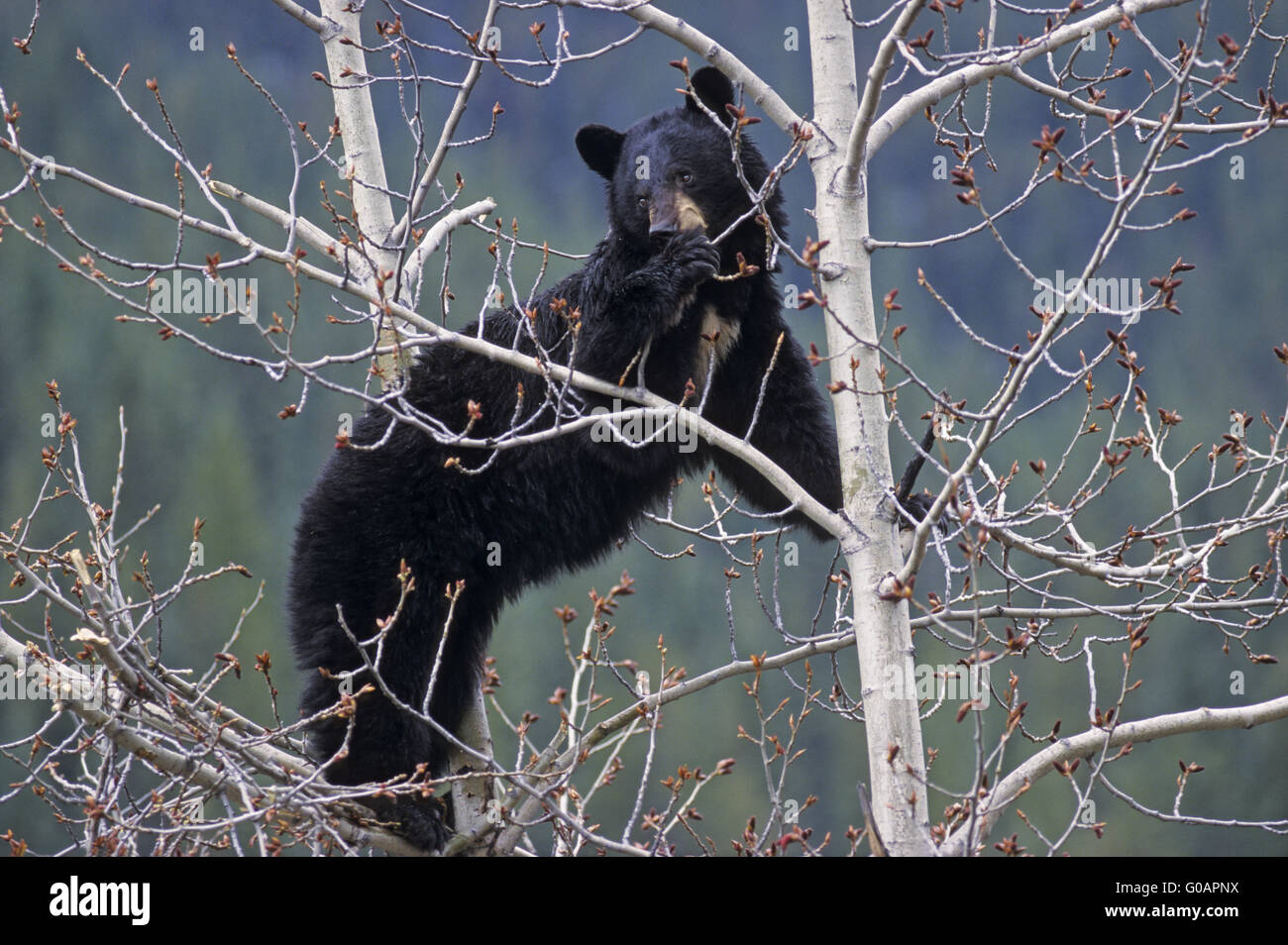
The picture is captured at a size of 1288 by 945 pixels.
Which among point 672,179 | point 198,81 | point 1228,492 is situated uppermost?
point 198,81

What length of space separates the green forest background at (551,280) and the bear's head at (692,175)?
17546 millimetres

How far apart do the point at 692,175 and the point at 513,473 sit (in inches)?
57.5

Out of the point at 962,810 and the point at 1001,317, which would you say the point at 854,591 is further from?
the point at 1001,317

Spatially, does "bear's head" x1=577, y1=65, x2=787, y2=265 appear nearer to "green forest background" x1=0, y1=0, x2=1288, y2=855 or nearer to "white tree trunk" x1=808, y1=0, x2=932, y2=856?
"white tree trunk" x1=808, y1=0, x2=932, y2=856

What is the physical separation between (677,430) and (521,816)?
137 cm

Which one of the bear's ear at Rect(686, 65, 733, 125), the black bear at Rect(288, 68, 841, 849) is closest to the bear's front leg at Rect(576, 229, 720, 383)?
the black bear at Rect(288, 68, 841, 849)

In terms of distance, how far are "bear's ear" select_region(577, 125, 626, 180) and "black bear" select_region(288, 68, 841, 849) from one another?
12 cm

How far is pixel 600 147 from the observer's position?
5.69m

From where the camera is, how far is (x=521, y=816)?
13.6 ft

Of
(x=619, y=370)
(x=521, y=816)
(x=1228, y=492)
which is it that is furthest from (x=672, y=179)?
(x=1228, y=492)

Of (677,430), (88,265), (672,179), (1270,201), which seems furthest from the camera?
(1270,201)

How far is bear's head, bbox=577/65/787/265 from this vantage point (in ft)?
17.0

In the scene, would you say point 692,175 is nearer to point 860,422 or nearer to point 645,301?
point 645,301

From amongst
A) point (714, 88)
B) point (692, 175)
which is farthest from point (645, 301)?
point (714, 88)
